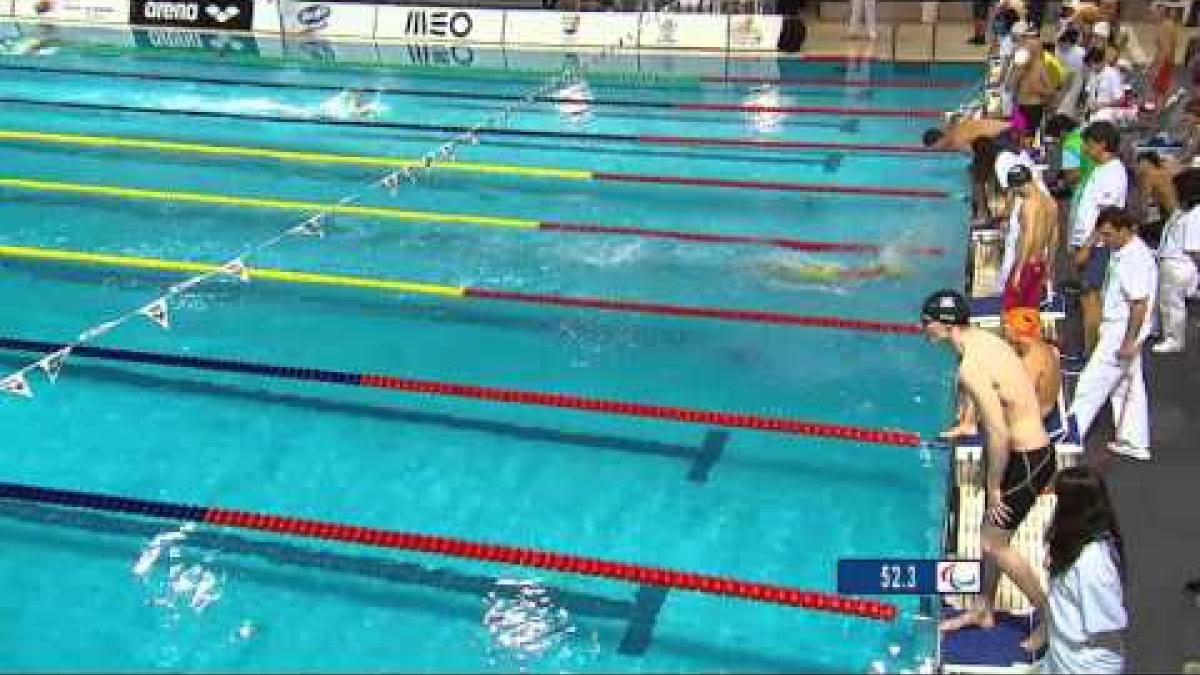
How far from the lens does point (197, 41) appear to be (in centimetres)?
1969

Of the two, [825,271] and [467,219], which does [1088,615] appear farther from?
[467,219]

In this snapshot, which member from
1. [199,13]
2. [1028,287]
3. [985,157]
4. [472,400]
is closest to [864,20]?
[985,157]

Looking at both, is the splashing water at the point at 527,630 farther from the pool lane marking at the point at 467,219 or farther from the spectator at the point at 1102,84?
the spectator at the point at 1102,84

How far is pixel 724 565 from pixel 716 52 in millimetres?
13456

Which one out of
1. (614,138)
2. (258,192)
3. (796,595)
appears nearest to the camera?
(796,595)

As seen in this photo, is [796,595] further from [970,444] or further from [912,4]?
[912,4]

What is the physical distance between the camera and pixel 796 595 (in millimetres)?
5316

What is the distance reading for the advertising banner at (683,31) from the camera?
18234mm

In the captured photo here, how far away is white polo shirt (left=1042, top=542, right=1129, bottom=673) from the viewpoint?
4074mm

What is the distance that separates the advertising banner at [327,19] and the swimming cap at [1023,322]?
15057 mm

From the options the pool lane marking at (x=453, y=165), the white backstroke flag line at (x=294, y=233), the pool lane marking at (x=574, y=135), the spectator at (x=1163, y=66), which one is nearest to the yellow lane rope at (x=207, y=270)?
the white backstroke flag line at (x=294, y=233)

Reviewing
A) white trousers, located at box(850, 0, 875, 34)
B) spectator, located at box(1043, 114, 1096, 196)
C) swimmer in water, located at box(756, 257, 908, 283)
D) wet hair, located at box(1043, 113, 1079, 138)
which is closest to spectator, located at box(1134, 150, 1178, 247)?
spectator, located at box(1043, 114, 1096, 196)

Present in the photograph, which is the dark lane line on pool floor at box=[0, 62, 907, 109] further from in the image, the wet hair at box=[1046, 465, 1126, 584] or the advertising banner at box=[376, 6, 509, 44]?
the wet hair at box=[1046, 465, 1126, 584]

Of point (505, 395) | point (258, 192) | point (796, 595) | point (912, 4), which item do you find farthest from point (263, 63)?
point (796, 595)
